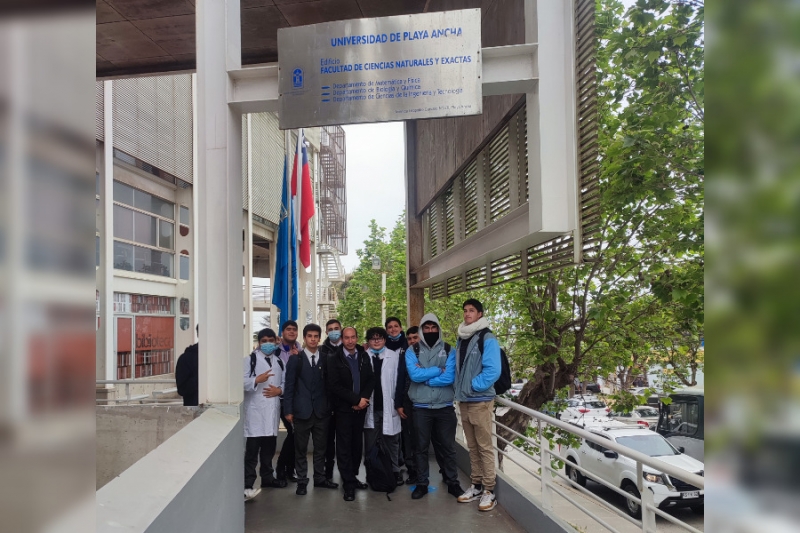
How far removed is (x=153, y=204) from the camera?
1486 cm

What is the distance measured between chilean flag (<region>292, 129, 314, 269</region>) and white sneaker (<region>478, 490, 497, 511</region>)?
21.0 feet

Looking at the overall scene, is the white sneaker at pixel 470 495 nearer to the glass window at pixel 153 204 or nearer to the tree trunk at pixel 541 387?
the tree trunk at pixel 541 387

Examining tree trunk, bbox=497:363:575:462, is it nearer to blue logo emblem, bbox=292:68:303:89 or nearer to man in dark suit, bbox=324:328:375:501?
man in dark suit, bbox=324:328:375:501

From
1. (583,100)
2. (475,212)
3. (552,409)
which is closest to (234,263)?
(583,100)

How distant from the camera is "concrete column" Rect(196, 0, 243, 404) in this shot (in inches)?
200

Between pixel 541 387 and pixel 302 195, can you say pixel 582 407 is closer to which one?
pixel 541 387

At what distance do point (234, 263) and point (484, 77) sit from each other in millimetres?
2728

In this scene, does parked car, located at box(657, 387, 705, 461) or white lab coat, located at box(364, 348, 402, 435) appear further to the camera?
parked car, located at box(657, 387, 705, 461)

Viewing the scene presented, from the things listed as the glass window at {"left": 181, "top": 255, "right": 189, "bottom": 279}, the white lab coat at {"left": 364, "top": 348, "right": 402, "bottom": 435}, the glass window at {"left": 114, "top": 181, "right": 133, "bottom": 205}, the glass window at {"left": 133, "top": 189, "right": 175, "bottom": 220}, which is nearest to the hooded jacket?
the white lab coat at {"left": 364, "top": 348, "right": 402, "bottom": 435}

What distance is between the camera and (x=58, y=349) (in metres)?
0.50

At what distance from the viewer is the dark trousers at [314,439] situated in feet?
21.4

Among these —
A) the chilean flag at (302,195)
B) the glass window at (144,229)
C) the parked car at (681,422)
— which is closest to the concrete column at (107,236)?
the glass window at (144,229)

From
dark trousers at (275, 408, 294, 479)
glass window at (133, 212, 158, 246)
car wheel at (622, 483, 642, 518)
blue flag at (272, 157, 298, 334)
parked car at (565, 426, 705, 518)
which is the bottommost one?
car wheel at (622, 483, 642, 518)

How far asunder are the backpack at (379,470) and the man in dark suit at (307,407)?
0.47 meters
